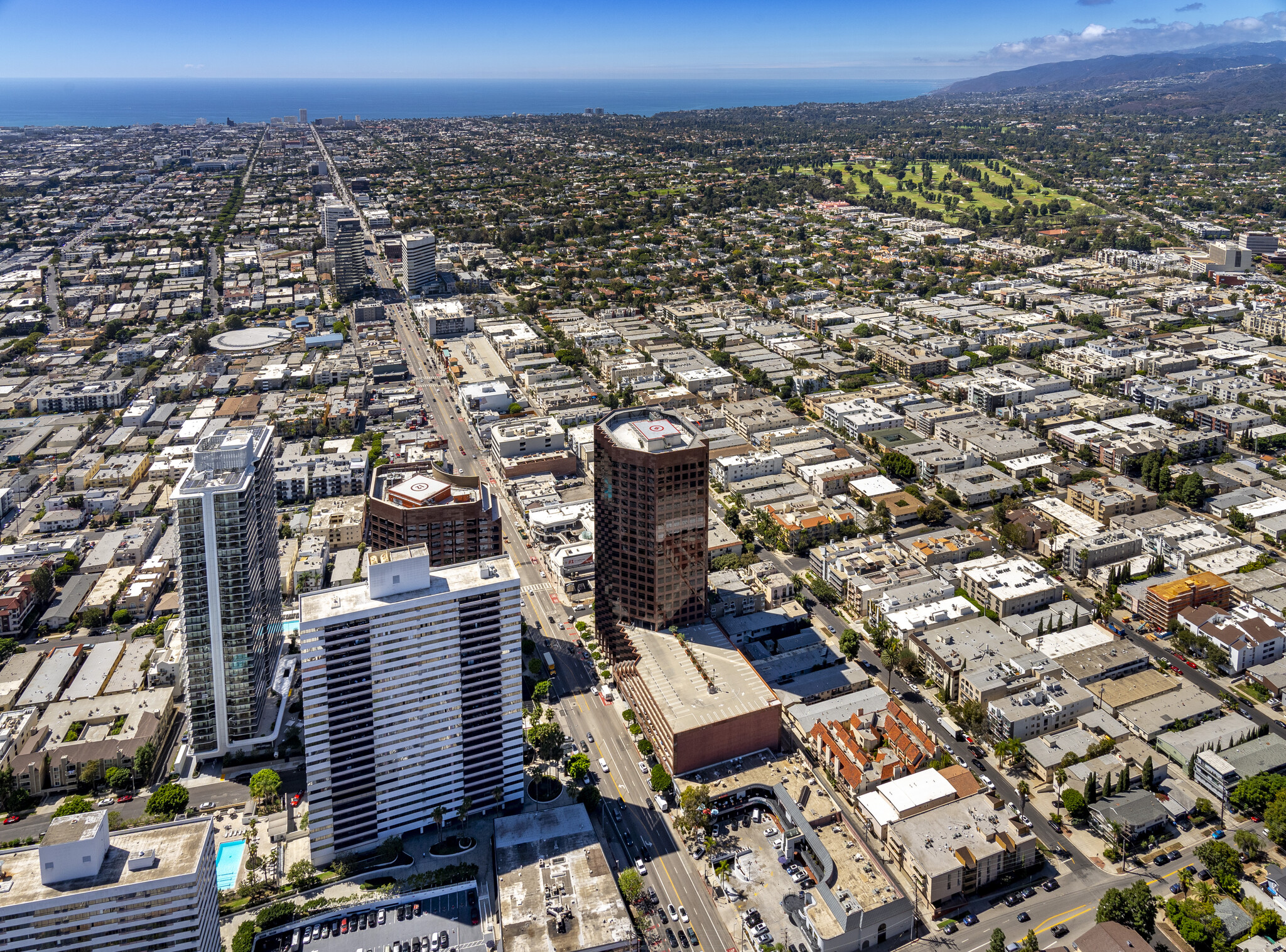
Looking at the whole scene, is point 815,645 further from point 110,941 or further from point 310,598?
point 110,941

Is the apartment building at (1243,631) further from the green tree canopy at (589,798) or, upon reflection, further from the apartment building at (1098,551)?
the green tree canopy at (589,798)

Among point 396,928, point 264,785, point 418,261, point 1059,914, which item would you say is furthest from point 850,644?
point 418,261

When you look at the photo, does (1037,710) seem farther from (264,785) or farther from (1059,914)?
(264,785)

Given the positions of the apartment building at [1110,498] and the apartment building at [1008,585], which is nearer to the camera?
the apartment building at [1008,585]

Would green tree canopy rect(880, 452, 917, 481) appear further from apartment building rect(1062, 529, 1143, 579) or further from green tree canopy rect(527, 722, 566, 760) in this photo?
green tree canopy rect(527, 722, 566, 760)

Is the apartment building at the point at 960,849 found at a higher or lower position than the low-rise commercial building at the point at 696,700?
lower

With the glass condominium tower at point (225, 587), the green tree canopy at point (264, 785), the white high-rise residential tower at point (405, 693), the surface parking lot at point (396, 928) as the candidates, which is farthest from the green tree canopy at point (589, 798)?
the glass condominium tower at point (225, 587)
